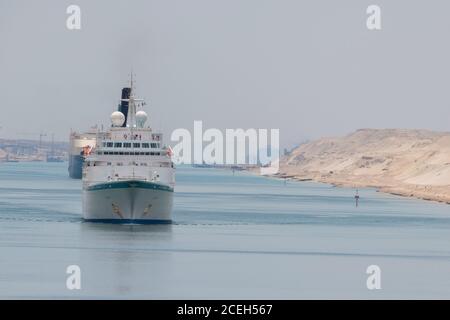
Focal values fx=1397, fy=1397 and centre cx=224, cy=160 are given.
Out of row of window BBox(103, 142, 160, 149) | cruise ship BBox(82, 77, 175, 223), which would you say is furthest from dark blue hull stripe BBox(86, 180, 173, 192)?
row of window BBox(103, 142, 160, 149)

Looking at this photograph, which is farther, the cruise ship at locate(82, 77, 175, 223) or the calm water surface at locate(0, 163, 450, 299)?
the cruise ship at locate(82, 77, 175, 223)

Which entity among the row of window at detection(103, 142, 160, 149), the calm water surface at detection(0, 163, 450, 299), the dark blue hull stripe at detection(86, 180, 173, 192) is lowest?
the calm water surface at detection(0, 163, 450, 299)

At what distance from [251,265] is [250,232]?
28695mm

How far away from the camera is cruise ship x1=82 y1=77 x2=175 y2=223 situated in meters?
108

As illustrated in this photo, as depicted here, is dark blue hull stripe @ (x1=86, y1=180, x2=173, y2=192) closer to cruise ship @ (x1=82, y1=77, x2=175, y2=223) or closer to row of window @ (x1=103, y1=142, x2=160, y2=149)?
cruise ship @ (x1=82, y1=77, x2=175, y2=223)

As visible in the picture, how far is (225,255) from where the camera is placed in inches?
3457

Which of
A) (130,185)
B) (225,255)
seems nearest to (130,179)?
(130,185)

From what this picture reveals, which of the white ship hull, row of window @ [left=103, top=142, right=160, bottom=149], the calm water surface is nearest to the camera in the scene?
the calm water surface

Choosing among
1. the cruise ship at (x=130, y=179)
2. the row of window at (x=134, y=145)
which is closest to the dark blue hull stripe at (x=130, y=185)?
the cruise ship at (x=130, y=179)

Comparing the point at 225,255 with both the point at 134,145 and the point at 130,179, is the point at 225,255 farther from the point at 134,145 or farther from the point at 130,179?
the point at 134,145

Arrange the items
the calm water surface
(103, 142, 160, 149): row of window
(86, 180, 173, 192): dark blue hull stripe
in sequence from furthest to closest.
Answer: (103, 142, 160, 149): row of window → (86, 180, 173, 192): dark blue hull stripe → the calm water surface

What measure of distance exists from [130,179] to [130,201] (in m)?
1.75

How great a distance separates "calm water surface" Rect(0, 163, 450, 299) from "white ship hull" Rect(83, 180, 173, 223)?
4.39 feet
